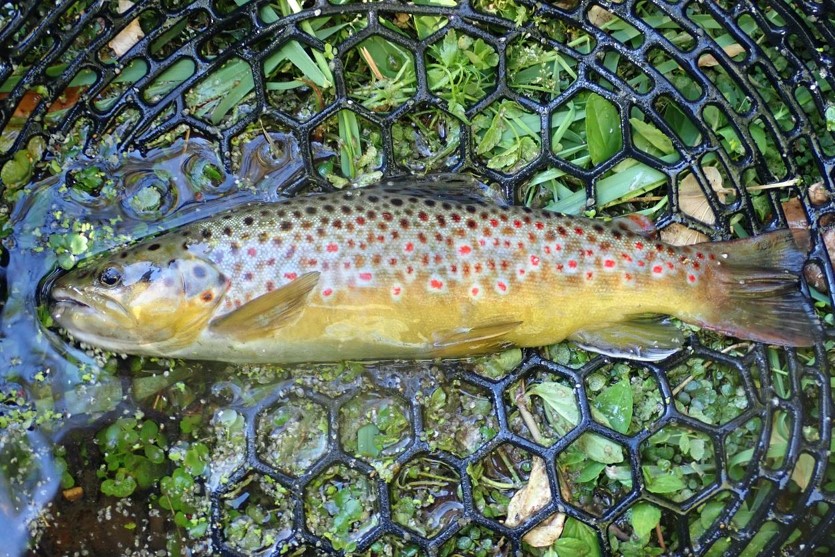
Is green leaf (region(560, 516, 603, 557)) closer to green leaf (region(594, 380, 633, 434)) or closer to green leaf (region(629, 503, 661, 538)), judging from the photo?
green leaf (region(629, 503, 661, 538))

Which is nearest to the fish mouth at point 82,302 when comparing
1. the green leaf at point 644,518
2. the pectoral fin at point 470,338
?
the pectoral fin at point 470,338

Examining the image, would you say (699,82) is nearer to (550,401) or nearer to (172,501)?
(550,401)

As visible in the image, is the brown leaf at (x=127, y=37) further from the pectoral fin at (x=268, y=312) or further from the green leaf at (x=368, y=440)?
the green leaf at (x=368, y=440)

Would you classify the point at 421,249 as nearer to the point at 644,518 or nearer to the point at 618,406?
the point at 618,406

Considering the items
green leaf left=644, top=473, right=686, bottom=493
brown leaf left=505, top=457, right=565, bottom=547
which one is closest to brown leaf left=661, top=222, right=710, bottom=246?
green leaf left=644, top=473, right=686, bottom=493

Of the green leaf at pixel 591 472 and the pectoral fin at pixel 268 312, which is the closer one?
the pectoral fin at pixel 268 312

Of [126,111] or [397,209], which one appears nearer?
[397,209]

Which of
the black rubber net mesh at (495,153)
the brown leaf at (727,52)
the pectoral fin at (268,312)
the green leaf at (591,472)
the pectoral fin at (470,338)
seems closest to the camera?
the pectoral fin at (268,312)

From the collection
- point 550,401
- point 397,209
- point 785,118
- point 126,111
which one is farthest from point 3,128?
point 785,118
